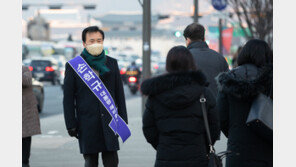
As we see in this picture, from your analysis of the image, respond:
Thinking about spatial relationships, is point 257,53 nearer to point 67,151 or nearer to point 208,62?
point 208,62

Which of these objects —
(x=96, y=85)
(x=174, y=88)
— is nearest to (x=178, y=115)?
(x=174, y=88)

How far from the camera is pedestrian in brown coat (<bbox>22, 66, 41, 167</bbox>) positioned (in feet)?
29.8

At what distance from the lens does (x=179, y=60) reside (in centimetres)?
541

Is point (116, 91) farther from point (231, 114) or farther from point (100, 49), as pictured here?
point (231, 114)

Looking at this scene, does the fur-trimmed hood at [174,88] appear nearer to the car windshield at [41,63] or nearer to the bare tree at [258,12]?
the bare tree at [258,12]

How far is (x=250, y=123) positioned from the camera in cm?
573

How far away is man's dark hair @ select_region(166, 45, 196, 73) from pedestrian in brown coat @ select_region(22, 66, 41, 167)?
3.83 m

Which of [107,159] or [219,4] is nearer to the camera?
[107,159]

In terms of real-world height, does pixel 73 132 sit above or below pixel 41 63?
above

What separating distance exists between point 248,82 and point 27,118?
3.92 meters

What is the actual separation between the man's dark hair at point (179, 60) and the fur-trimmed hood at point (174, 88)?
A: 0.05 metres

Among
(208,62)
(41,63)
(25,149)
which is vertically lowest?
(41,63)

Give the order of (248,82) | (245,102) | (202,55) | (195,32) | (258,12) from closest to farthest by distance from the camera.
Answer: (248,82) < (245,102) < (195,32) < (202,55) < (258,12)

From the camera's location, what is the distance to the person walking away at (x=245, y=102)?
5844mm
